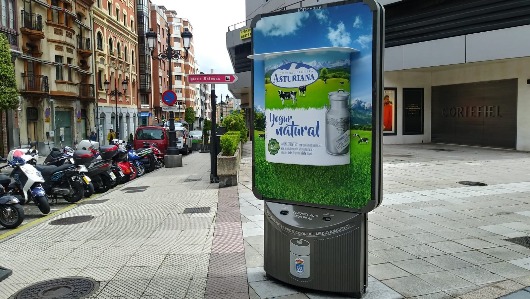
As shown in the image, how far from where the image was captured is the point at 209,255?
18.6ft

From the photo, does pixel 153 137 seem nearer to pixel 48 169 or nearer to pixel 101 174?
pixel 101 174

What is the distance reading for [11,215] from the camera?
7.73 metres

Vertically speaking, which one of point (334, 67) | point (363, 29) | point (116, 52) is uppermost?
point (116, 52)

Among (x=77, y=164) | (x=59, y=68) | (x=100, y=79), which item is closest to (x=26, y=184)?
(x=77, y=164)

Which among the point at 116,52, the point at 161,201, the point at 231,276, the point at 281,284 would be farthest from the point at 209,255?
the point at 116,52

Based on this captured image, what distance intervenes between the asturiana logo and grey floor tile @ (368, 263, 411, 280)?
227cm

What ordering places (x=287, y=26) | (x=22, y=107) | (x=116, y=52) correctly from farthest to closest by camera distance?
(x=116, y=52), (x=22, y=107), (x=287, y=26)

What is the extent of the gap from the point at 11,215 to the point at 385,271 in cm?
638

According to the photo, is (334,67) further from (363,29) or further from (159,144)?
(159,144)

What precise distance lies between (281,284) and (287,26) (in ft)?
8.46

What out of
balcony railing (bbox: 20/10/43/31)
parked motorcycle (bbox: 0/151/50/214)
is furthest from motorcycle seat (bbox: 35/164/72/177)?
balcony railing (bbox: 20/10/43/31)

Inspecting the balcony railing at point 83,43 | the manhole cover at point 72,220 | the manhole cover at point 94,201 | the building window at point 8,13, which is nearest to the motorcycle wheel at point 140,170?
the manhole cover at point 94,201

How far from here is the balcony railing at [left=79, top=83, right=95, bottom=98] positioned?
34812mm

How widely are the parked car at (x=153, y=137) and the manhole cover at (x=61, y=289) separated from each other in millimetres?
14622
